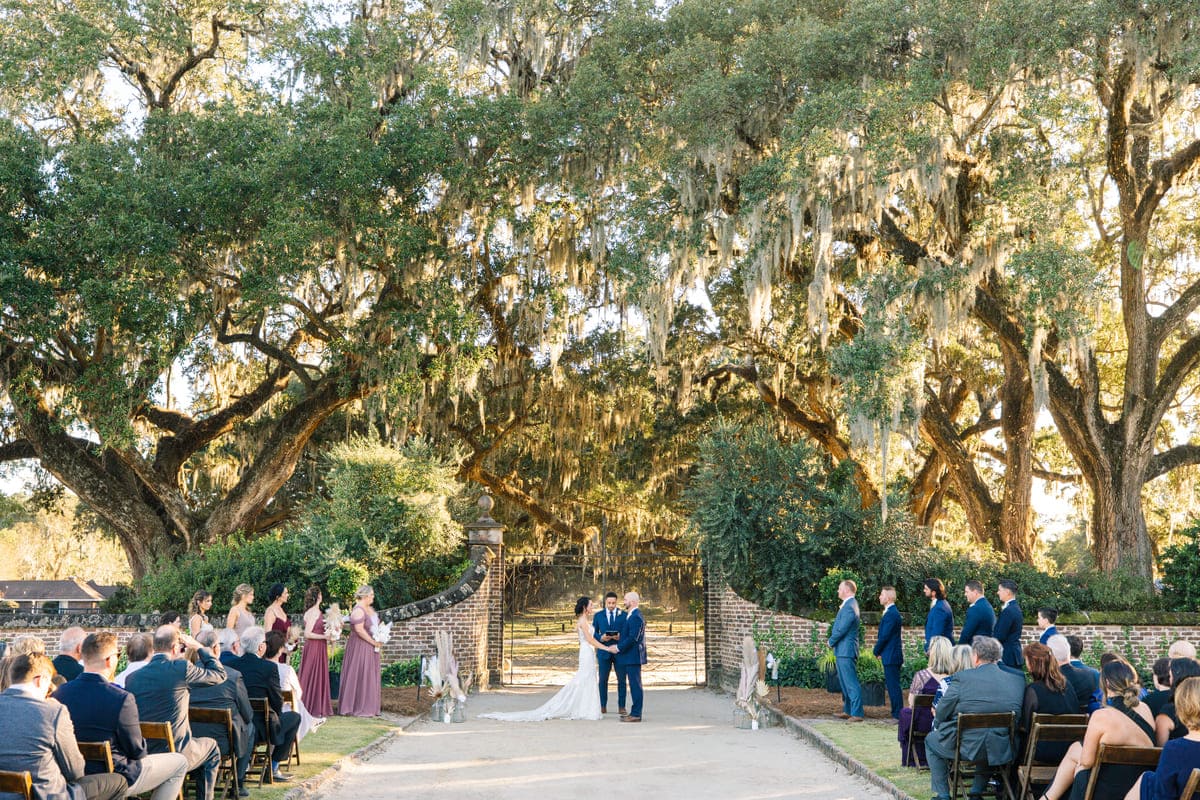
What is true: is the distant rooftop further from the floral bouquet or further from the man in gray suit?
the man in gray suit

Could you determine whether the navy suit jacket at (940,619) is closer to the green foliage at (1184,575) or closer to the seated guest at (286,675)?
the seated guest at (286,675)

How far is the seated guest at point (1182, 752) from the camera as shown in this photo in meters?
4.30

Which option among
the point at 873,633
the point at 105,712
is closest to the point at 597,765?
the point at 105,712

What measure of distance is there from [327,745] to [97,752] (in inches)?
178

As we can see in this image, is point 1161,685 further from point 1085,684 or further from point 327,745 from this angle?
point 327,745

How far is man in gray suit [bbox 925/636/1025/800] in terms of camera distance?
22.1 feet

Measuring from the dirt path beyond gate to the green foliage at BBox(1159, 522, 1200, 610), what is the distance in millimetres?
7432

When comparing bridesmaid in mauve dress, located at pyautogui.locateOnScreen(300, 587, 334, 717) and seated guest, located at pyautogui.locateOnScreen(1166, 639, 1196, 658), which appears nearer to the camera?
seated guest, located at pyautogui.locateOnScreen(1166, 639, 1196, 658)

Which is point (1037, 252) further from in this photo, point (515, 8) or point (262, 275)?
point (262, 275)

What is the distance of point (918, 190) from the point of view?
53.5ft

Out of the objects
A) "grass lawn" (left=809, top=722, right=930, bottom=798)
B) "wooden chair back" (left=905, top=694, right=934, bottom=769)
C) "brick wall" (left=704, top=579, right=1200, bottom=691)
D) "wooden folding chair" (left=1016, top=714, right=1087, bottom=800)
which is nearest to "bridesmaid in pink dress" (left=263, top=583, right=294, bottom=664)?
"grass lawn" (left=809, top=722, right=930, bottom=798)

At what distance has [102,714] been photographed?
5.36 m

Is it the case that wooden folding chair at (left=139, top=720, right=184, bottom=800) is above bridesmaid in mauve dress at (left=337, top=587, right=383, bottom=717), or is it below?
above

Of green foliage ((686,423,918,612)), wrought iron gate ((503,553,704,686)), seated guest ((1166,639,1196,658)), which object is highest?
green foliage ((686,423,918,612))
